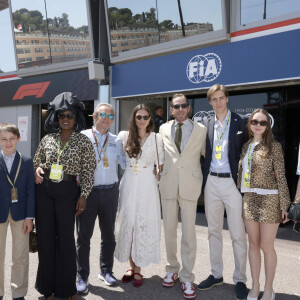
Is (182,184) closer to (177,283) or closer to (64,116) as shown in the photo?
(177,283)

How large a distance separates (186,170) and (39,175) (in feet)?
4.79

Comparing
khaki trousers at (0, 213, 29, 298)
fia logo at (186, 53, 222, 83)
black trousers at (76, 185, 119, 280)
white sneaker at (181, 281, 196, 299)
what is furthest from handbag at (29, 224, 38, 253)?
fia logo at (186, 53, 222, 83)

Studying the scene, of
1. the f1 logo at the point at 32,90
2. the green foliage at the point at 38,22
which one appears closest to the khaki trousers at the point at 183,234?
the green foliage at the point at 38,22

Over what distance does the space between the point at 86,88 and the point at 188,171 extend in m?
6.22

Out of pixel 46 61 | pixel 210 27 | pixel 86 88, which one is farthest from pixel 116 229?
pixel 46 61

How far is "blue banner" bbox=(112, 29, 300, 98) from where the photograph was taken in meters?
5.48

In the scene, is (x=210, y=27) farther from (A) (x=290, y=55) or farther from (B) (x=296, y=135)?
(B) (x=296, y=135)

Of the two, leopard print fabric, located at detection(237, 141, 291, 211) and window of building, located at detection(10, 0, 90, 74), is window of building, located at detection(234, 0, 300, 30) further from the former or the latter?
window of building, located at detection(10, 0, 90, 74)

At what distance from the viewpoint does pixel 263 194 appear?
9.72 feet

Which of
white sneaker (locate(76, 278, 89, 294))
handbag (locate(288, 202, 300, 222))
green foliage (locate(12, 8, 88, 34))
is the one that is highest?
green foliage (locate(12, 8, 88, 34))

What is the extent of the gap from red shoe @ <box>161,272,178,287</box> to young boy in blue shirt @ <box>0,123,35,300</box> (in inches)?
55.0

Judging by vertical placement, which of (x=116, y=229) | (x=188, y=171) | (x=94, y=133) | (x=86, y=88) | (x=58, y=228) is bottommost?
(x=116, y=229)

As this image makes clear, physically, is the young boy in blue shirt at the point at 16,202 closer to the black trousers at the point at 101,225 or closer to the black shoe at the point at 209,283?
the black trousers at the point at 101,225

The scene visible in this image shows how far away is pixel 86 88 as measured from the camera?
8.90 meters
